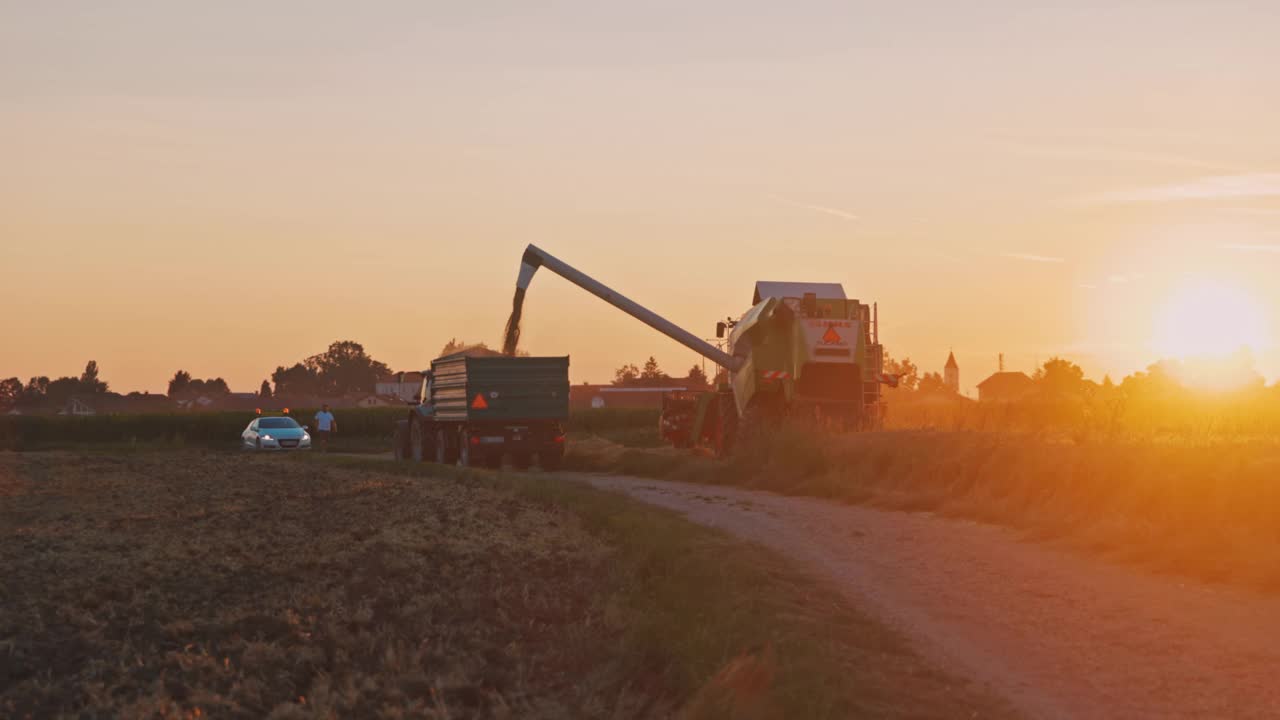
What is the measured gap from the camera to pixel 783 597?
1105 cm

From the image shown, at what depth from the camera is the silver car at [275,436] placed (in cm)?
4466

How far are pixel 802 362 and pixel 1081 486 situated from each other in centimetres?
1266

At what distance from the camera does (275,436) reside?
4481cm

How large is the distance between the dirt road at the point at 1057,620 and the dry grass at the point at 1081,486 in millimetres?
704

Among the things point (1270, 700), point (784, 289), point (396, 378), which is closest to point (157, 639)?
point (1270, 700)

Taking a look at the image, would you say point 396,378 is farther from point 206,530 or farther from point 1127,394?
point 206,530

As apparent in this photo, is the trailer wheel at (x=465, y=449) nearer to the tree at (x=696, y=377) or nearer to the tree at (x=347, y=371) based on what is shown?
the tree at (x=696, y=377)

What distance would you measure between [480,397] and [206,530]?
22.1 meters

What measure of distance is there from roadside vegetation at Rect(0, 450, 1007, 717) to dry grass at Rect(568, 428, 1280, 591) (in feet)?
14.1

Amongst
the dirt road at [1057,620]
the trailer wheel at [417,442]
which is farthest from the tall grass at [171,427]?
the dirt road at [1057,620]

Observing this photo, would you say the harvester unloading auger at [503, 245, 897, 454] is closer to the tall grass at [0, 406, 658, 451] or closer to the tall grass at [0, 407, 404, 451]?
the tall grass at [0, 406, 658, 451]

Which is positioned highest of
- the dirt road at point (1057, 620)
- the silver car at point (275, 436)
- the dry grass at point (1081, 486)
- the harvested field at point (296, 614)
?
the silver car at point (275, 436)

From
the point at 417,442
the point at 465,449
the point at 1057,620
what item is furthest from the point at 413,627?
the point at 417,442

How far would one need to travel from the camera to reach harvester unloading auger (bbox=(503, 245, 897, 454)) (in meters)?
30.5
